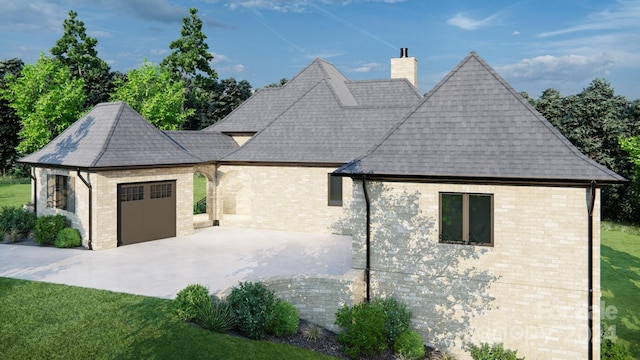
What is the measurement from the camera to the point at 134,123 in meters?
21.0

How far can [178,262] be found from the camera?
1611 centimetres

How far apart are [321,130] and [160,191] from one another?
8538 millimetres

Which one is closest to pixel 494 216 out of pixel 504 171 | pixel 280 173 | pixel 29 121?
pixel 504 171

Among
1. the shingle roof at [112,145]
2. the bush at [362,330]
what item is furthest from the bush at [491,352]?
the shingle roof at [112,145]

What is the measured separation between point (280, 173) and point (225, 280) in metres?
9.66

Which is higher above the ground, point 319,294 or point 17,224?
point 17,224

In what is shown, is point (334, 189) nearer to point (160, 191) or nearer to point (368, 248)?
point (160, 191)

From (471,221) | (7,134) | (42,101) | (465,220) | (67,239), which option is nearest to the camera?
(465,220)

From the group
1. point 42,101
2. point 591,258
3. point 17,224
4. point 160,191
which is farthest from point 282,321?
point 42,101

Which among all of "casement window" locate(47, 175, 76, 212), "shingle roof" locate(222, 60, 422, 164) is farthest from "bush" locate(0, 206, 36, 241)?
"shingle roof" locate(222, 60, 422, 164)

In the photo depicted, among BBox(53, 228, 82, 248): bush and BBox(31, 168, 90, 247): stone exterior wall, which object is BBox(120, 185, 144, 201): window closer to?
BBox(31, 168, 90, 247): stone exterior wall

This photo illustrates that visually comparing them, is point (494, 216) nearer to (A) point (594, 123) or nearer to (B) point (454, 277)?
(B) point (454, 277)

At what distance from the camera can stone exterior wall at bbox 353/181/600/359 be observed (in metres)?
11.7

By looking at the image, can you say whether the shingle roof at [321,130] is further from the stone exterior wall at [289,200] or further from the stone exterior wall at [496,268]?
the stone exterior wall at [496,268]
